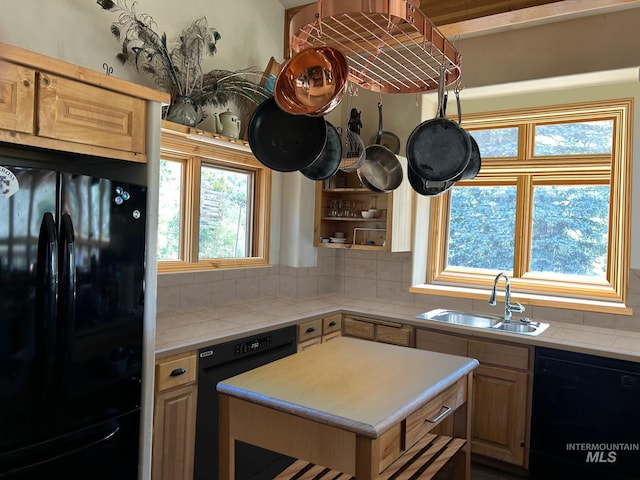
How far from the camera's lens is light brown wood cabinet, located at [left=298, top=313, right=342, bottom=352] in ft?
9.77

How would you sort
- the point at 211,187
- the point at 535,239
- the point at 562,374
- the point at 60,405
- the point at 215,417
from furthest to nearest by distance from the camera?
1. the point at 535,239
2. the point at 211,187
3. the point at 562,374
4. the point at 215,417
5. the point at 60,405

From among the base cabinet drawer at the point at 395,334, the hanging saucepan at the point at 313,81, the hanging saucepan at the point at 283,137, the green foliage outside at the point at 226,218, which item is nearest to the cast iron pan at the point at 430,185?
the hanging saucepan at the point at 283,137

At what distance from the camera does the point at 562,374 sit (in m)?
2.60

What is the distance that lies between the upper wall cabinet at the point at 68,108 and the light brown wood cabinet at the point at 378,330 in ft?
6.16

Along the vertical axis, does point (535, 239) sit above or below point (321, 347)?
above

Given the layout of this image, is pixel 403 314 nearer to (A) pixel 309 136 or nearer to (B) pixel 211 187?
(B) pixel 211 187

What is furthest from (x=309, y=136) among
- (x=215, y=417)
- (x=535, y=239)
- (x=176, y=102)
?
(x=535, y=239)

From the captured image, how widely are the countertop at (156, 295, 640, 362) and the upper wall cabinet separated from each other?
0.93m

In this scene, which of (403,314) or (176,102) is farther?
(403,314)

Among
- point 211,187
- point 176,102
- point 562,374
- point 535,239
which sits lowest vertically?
point 562,374

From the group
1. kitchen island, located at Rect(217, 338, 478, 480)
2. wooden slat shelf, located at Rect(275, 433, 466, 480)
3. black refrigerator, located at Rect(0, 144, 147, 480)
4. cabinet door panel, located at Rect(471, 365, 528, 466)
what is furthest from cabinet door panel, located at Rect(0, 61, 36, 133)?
cabinet door panel, located at Rect(471, 365, 528, 466)

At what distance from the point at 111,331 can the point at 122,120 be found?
2.77 feet

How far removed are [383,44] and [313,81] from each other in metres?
0.25

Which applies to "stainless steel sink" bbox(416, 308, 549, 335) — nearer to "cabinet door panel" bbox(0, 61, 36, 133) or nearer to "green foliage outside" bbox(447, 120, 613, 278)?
"green foliage outside" bbox(447, 120, 613, 278)
